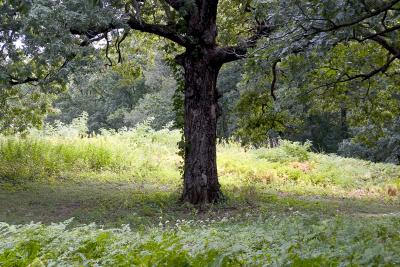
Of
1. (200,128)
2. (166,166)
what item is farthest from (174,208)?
(166,166)

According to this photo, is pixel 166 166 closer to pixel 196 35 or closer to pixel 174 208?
pixel 174 208

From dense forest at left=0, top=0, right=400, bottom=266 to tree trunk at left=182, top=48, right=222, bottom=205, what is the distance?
1.2 inches

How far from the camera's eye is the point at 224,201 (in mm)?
10867

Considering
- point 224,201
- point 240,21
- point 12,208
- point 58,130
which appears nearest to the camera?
point 12,208

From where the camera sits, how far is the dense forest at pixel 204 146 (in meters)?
4.72

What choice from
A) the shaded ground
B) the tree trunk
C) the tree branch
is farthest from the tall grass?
the tree branch

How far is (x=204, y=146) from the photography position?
10.6 m

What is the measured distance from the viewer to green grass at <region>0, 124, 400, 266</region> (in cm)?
411

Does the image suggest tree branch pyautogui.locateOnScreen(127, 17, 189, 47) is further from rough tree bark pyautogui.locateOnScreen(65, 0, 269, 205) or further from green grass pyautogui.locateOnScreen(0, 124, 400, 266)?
Answer: green grass pyautogui.locateOnScreen(0, 124, 400, 266)

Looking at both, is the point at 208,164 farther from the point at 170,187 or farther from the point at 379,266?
the point at 379,266

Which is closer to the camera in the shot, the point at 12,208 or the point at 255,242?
the point at 255,242

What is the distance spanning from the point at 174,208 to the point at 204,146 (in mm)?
1432

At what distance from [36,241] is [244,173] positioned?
447 inches

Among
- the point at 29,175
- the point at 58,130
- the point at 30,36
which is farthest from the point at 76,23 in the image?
the point at 58,130
